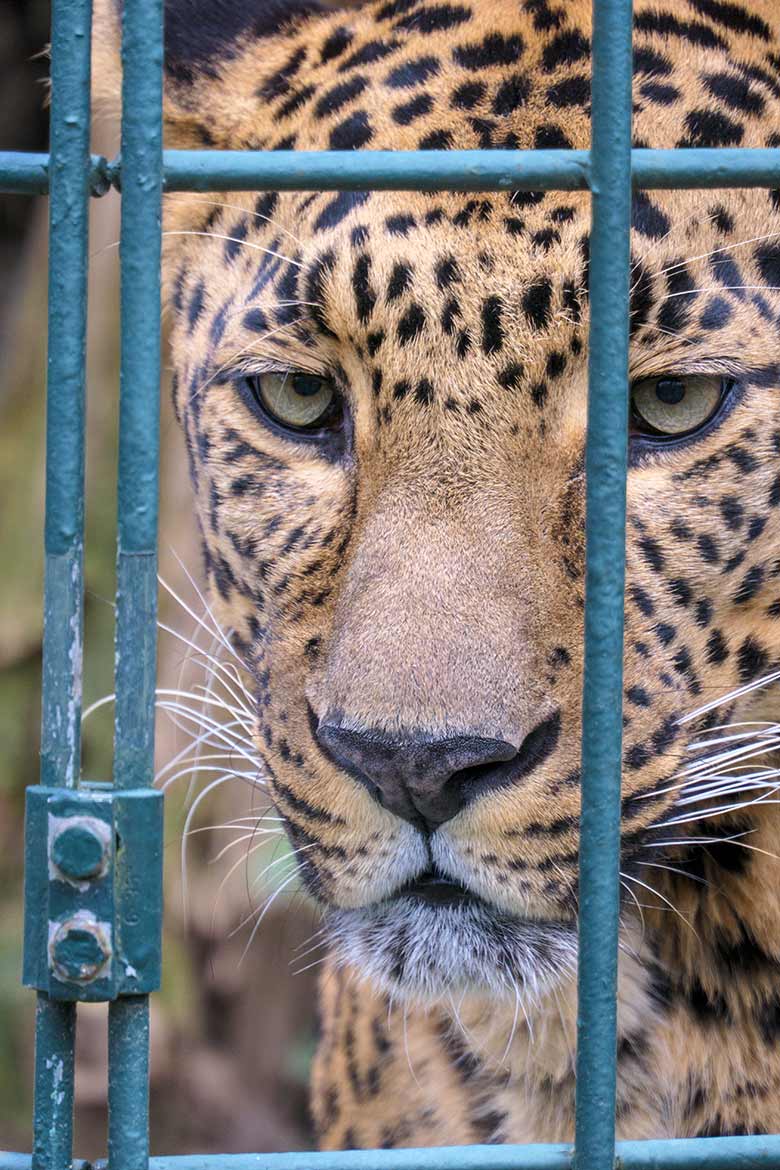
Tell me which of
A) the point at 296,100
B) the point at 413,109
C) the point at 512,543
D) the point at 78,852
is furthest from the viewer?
the point at 296,100

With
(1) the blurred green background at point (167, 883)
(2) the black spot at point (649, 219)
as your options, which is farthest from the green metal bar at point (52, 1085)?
(1) the blurred green background at point (167, 883)

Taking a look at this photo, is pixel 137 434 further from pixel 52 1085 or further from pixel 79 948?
pixel 52 1085

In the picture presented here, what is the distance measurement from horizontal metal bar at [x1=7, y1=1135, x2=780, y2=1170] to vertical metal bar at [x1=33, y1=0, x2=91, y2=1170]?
0.25 feet

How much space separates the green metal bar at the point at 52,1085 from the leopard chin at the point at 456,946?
0.84 m

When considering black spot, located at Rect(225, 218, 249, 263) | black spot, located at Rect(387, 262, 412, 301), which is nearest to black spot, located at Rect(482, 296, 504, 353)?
black spot, located at Rect(387, 262, 412, 301)

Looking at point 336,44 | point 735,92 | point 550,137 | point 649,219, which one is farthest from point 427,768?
point 336,44

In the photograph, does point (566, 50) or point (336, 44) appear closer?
point (566, 50)

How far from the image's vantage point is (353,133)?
2.61 m

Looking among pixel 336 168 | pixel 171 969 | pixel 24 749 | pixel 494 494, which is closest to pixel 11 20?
pixel 24 749

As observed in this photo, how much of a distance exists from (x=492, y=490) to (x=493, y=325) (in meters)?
0.25

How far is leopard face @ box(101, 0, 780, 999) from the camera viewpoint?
2.12m

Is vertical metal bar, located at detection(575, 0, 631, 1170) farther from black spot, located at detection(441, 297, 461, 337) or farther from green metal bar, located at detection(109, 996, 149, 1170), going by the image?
black spot, located at detection(441, 297, 461, 337)

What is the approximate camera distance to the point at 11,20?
703cm

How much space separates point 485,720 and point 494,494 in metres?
0.38
